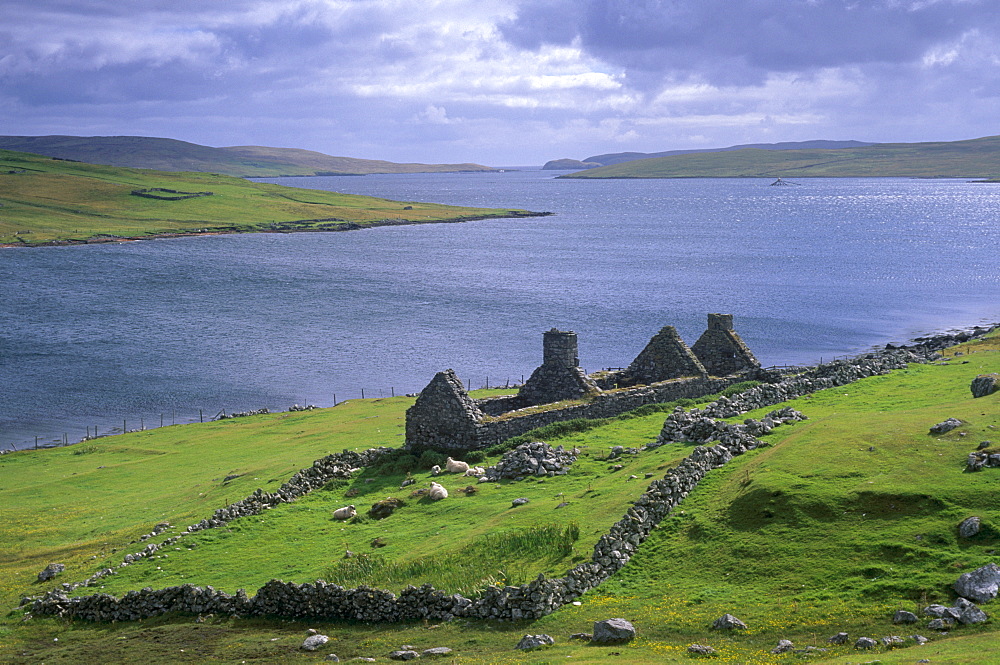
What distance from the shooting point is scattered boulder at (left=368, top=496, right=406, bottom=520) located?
29.2 meters

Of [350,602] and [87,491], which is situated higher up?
[350,602]

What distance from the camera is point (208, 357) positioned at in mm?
93688

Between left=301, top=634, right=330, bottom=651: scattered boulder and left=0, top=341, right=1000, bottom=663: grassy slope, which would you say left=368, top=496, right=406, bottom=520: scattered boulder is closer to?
left=0, top=341, right=1000, bottom=663: grassy slope

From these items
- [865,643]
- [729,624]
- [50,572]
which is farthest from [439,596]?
[50,572]

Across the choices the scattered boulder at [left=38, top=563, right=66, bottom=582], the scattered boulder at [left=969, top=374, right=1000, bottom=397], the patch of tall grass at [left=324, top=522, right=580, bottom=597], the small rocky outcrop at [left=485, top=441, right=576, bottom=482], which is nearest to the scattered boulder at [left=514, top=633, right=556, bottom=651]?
the patch of tall grass at [left=324, top=522, right=580, bottom=597]

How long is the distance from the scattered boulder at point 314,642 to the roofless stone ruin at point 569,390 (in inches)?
602

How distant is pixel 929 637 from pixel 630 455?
49.3ft

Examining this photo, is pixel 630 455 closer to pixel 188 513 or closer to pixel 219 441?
pixel 188 513

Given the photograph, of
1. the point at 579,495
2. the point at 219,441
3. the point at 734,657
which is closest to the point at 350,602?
the point at 579,495

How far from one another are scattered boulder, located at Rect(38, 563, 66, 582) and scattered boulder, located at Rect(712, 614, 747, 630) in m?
20.8

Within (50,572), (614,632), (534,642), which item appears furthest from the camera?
(50,572)

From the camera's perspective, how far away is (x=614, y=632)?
723 inches

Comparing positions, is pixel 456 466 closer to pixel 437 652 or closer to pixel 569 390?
pixel 569 390

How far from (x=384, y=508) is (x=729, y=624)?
13910 millimetres
